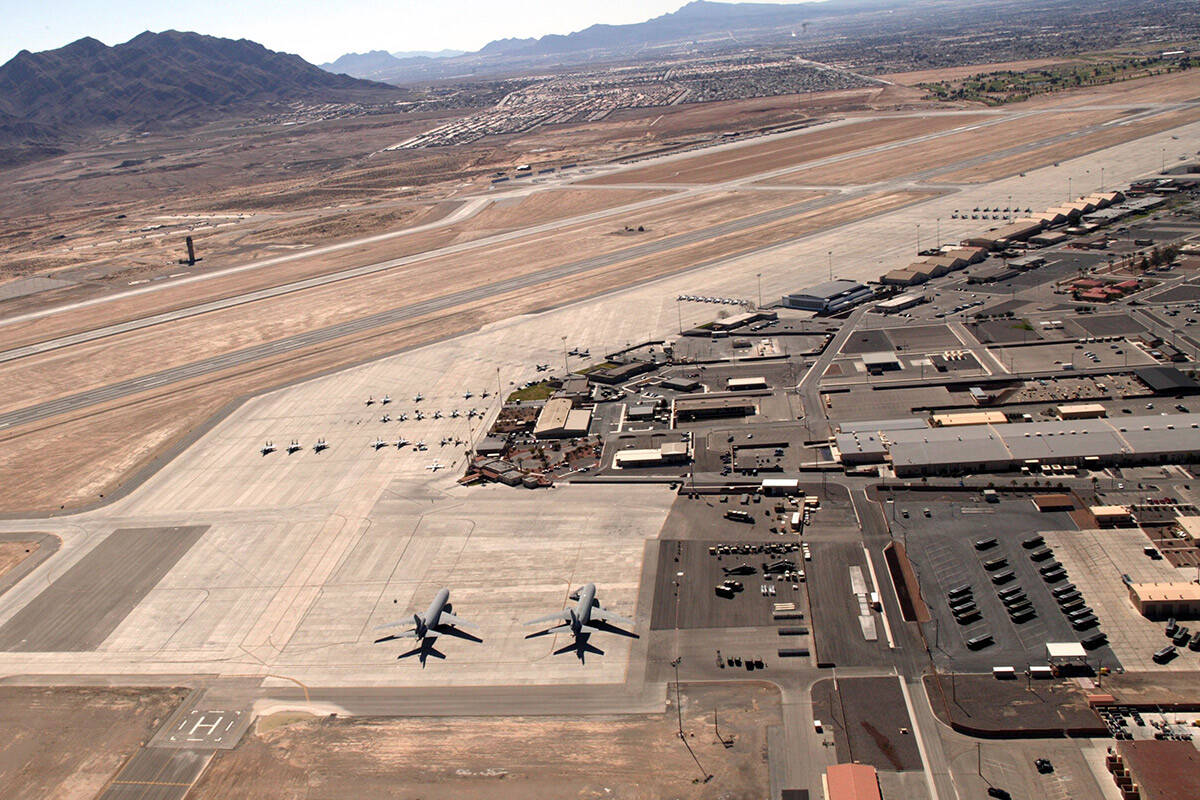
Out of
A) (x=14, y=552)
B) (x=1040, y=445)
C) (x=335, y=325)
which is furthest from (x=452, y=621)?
(x=335, y=325)

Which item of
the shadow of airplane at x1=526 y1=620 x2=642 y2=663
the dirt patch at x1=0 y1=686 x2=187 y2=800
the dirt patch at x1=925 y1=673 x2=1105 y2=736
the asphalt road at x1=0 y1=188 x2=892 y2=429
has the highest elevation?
the asphalt road at x1=0 y1=188 x2=892 y2=429

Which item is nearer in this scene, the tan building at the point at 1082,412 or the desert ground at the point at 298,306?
the tan building at the point at 1082,412

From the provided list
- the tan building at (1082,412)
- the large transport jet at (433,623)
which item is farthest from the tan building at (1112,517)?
the large transport jet at (433,623)

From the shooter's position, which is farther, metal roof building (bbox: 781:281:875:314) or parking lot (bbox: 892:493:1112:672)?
metal roof building (bbox: 781:281:875:314)

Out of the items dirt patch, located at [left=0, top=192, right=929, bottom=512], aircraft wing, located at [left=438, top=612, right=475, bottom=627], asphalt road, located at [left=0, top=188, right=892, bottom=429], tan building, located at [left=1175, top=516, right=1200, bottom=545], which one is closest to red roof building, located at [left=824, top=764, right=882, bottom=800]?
aircraft wing, located at [left=438, top=612, right=475, bottom=627]

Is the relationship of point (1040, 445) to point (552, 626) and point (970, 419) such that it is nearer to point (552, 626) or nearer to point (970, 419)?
point (970, 419)

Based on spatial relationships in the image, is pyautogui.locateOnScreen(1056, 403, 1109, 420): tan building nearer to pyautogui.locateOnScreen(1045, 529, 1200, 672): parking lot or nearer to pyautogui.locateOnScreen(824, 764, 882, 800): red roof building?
pyautogui.locateOnScreen(1045, 529, 1200, 672): parking lot

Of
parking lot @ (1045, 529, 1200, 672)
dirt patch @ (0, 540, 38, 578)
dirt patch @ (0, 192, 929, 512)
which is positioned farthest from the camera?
dirt patch @ (0, 192, 929, 512)

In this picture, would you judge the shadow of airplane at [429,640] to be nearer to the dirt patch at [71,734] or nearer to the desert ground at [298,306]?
the dirt patch at [71,734]
